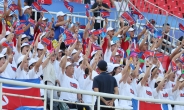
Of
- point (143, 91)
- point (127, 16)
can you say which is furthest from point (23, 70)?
point (127, 16)

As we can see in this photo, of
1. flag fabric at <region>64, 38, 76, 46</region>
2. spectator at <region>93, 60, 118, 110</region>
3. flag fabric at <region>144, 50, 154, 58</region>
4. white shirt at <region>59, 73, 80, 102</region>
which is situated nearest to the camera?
spectator at <region>93, 60, 118, 110</region>

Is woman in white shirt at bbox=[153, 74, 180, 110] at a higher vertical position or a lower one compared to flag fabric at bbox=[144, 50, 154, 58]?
lower

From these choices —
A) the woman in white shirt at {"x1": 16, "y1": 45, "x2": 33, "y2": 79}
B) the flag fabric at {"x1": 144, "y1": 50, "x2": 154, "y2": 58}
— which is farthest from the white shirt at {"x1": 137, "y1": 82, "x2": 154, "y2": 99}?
the woman in white shirt at {"x1": 16, "y1": 45, "x2": 33, "y2": 79}

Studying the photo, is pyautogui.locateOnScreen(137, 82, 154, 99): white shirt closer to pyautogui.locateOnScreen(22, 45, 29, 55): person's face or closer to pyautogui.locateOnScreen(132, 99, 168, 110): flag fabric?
pyautogui.locateOnScreen(132, 99, 168, 110): flag fabric

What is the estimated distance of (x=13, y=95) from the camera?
38.6ft

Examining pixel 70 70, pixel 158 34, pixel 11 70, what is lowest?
pixel 158 34

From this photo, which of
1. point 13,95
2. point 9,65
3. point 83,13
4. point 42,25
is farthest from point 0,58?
point 83,13

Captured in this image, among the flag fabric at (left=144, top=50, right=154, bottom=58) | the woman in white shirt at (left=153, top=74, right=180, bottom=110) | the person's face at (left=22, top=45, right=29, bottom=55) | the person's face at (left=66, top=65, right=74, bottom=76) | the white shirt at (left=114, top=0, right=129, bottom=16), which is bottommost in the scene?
the woman in white shirt at (left=153, top=74, right=180, bottom=110)

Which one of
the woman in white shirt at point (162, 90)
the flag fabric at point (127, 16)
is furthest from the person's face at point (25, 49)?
the flag fabric at point (127, 16)

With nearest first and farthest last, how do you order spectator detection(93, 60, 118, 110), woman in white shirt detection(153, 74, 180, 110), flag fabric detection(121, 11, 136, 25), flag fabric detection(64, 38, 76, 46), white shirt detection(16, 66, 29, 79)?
spectator detection(93, 60, 118, 110) → white shirt detection(16, 66, 29, 79) → flag fabric detection(64, 38, 76, 46) → woman in white shirt detection(153, 74, 180, 110) → flag fabric detection(121, 11, 136, 25)

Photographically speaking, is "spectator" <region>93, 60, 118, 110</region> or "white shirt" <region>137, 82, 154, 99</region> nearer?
"spectator" <region>93, 60, 118, 110</region>

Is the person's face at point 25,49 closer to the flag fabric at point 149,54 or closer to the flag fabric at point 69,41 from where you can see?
the flag fabric at point 69,41

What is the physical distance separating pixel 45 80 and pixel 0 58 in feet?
3.77

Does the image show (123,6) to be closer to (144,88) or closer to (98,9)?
(98,9)
